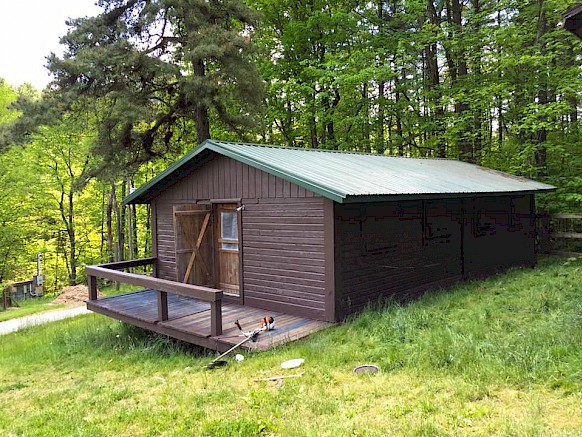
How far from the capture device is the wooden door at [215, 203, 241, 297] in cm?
867

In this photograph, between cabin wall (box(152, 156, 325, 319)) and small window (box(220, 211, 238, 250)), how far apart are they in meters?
0.37

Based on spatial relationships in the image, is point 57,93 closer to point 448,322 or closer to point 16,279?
point 448,322

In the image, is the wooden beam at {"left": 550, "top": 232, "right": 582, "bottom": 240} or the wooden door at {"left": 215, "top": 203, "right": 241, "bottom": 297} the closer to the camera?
the wooden door at {"left": 215, "top": 203, "right": 241, "bottom": 297}

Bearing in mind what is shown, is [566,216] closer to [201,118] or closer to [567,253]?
[567,253]

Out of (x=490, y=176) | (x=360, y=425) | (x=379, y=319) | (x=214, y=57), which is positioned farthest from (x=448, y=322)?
(x=214, y=57)

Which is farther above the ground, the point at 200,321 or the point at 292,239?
the point at 292,239

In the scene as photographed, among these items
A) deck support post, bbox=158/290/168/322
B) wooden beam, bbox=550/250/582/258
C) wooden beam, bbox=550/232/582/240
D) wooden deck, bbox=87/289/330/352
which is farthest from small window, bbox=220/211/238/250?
wooden beam, bbox=550/250/582/258

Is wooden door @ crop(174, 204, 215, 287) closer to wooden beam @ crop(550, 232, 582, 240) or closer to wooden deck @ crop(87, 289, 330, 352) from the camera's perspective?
wooden deck @ crop(87, 289, 330, 352)

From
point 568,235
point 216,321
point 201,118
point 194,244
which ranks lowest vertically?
point 216,321

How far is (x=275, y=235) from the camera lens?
7738 millimetres

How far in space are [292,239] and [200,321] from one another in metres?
2.01

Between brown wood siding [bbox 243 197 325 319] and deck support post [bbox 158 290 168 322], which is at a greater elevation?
brown wood siding [bbox 243 197 325 319]

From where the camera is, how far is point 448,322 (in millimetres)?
6117

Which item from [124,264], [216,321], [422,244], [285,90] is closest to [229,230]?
[124,264]
